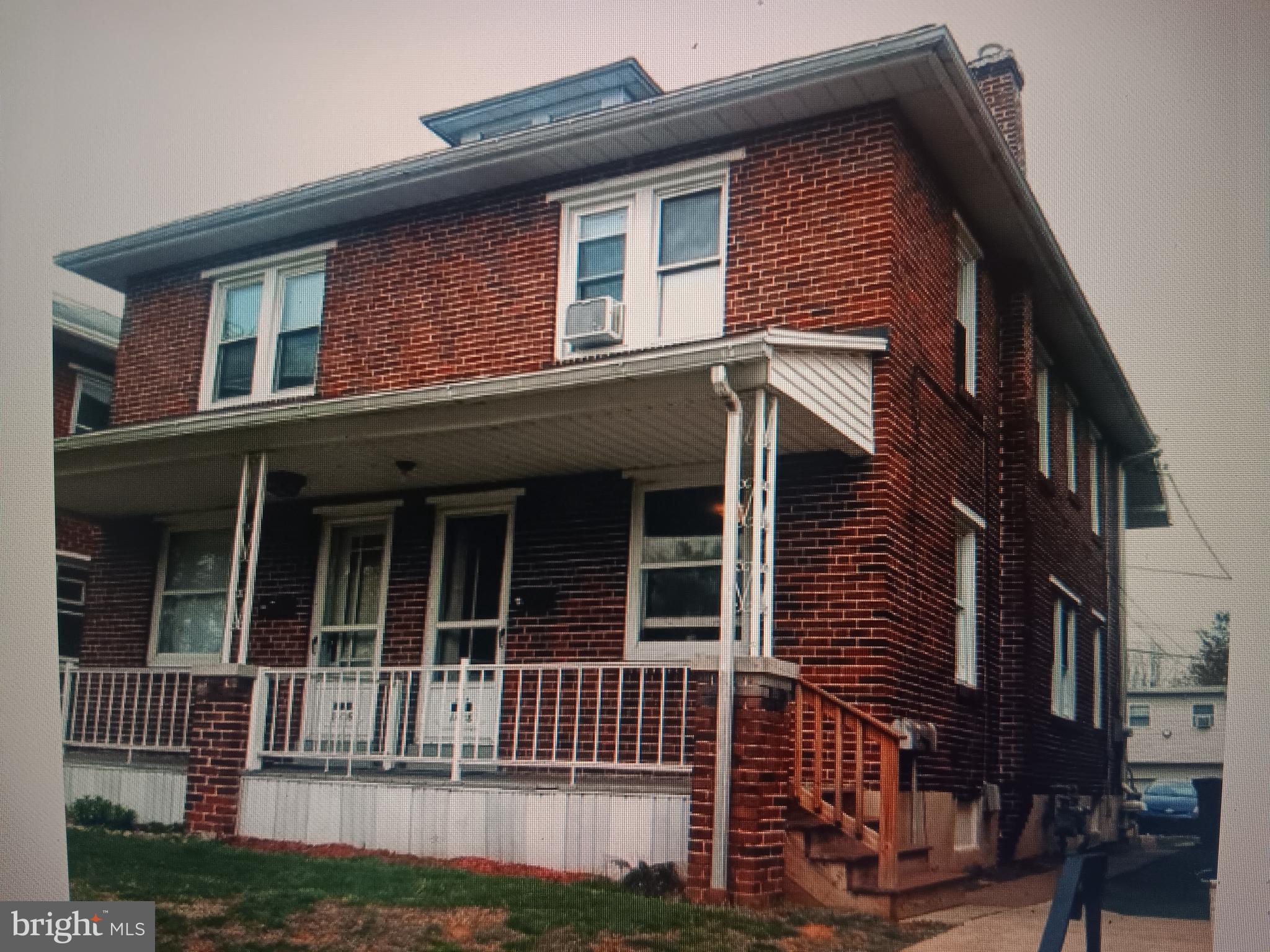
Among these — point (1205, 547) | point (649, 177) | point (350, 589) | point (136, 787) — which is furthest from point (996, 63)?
point (136, 787)

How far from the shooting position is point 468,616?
8469mm

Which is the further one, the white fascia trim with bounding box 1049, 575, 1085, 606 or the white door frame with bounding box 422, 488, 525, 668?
the white door frame with bounding box 422, 488, 525, 668

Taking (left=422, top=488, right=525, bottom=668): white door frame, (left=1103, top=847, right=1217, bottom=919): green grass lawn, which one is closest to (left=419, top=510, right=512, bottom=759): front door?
(left=422, top=488, right=525, bottom=668): white door frame

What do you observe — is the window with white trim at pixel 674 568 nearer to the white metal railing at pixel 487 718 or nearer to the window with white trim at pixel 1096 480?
the white metal railing at pixel 487 718

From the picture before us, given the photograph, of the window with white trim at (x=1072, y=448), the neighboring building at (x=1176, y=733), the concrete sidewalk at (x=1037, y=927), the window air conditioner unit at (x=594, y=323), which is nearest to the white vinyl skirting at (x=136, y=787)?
the window air conditioner unit at (x=594, y=323)

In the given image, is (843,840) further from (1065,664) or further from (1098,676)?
(1065,664)

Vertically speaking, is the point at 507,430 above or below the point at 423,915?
above

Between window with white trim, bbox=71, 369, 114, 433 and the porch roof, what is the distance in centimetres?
96

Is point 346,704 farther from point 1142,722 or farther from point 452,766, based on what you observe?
point 1142,722

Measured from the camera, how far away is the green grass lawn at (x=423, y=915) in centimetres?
532

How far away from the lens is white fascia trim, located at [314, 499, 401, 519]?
8.85m

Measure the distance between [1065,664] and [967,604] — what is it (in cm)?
70

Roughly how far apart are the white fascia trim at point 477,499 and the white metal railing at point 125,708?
6.53 feet

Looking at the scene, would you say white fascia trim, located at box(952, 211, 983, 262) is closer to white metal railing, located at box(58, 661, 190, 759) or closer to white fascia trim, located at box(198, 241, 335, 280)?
white fascia trim, located at box(198, 241, 335, 280)
